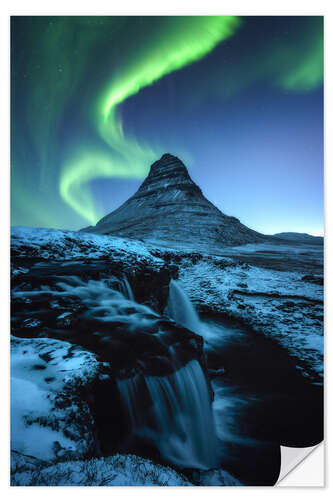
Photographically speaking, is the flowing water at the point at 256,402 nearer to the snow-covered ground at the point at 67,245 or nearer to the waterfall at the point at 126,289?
the waterfall at the point at 126,289

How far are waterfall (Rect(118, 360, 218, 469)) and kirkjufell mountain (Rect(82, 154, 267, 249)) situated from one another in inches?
115

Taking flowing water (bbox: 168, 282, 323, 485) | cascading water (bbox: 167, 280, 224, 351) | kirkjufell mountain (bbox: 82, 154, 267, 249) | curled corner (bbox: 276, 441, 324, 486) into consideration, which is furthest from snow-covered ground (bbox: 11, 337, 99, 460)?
kirkjufell mountain (bbox: 82, 154, 267, 249)

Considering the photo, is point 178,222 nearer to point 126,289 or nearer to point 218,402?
point 126,289

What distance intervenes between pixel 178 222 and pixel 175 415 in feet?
30.8

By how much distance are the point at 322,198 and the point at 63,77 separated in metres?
4.24

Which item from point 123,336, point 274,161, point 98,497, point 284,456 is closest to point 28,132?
point 123,336

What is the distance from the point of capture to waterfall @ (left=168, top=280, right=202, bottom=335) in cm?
392

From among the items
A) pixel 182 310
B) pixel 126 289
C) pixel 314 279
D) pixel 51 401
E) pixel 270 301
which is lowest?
pixel 51 401

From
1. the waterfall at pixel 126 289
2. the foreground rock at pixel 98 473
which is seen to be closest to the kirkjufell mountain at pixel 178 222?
the waterfall at pixel 126 289

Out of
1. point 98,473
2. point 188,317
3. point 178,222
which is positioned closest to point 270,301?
point 188,317

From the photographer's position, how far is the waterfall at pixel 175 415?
220 cm

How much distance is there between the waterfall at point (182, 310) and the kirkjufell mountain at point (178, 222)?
6.36 ft

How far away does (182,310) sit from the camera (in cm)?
411

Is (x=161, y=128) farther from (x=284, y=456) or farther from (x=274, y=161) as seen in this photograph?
(x=284, y=456)
